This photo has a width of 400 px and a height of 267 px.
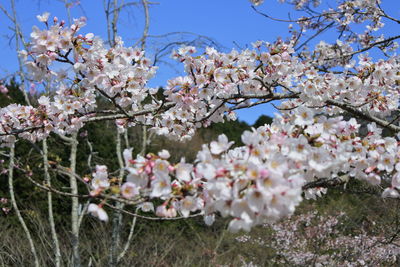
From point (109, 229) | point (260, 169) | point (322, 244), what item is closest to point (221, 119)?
point (260, 169)

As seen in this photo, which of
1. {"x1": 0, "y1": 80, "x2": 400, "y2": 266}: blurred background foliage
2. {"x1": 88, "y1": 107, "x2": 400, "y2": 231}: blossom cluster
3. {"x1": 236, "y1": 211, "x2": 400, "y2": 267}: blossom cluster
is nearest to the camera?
{"x1": 88, "y1": 107, "x2": 400, "y2": 231}: blossom cluster

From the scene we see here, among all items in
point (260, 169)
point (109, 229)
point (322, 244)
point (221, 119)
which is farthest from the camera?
point (322, 244)

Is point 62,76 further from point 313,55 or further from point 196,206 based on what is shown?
point 313,55

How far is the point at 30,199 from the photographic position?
23.8ft

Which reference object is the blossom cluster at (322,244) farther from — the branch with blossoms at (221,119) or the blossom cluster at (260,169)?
the blossom cluster at (260,169)

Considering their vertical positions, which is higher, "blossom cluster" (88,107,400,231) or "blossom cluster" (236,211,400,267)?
"blossom cluster" (236,211,400,267)

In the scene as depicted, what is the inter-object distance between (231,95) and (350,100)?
3.03 feet

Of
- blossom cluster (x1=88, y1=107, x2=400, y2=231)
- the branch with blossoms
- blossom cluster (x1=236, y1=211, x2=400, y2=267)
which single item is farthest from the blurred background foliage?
blossom cluster (x1=88, y1=107, x2=400, y2=231)

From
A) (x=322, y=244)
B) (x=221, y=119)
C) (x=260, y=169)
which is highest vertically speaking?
(x=221, y=119)

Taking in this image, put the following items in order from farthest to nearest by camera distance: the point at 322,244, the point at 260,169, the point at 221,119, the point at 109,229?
1. the point at 322,244
2. the point at 109,229
3. the point at 221,119
4. the point at 260,169

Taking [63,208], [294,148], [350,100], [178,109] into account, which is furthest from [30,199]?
[294,148]

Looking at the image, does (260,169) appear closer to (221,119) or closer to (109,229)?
(221,119)

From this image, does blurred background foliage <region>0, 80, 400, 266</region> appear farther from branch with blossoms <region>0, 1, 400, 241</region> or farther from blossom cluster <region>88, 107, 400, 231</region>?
blossom cluster <region>88, 107, 400, 231</region>

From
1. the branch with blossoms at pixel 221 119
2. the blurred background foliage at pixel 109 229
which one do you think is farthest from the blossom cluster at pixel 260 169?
the blurred background foliage at pixel 109 229
